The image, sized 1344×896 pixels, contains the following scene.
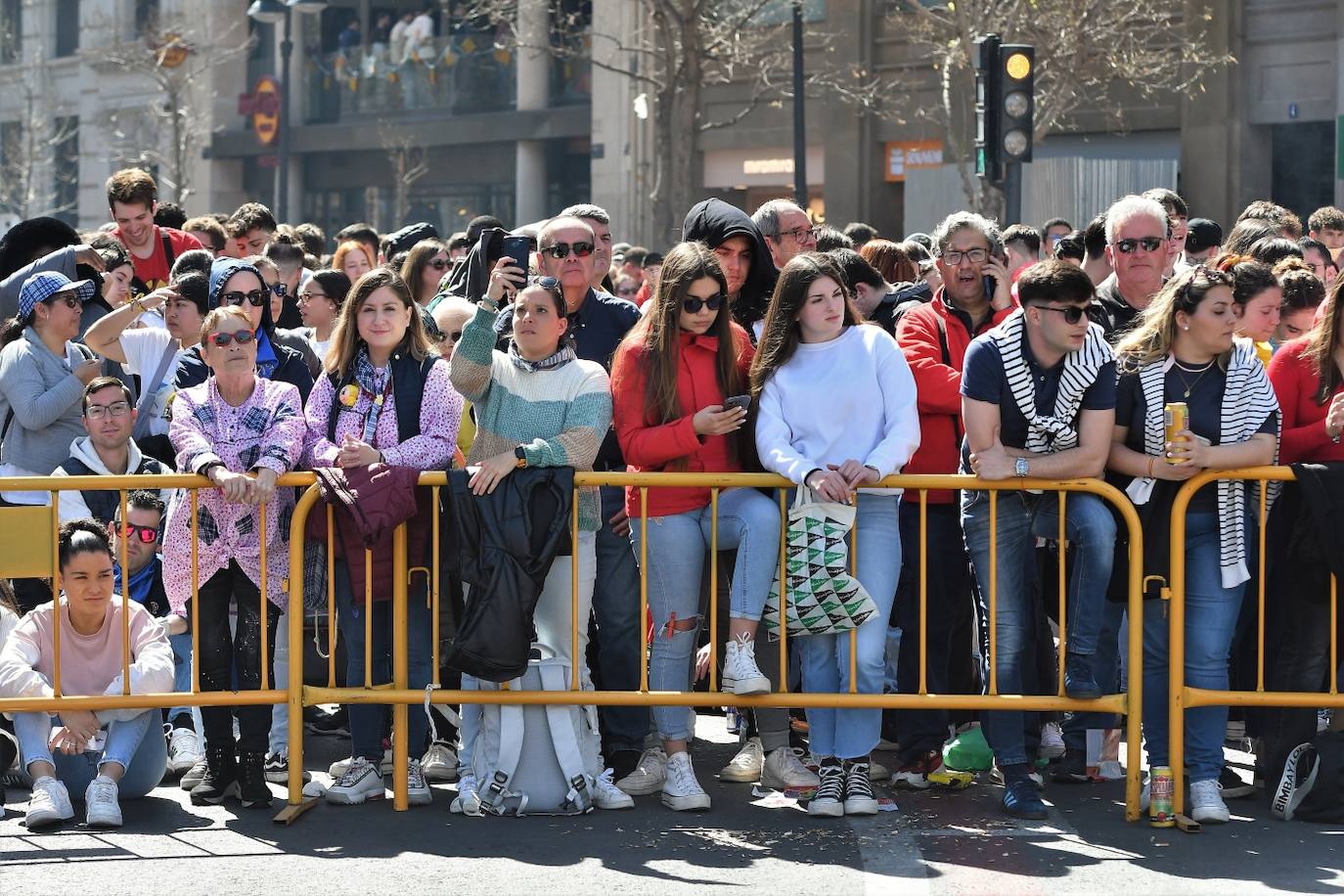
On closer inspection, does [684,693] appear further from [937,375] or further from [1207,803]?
[1207,803]

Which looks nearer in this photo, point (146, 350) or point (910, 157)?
point (146, 350)

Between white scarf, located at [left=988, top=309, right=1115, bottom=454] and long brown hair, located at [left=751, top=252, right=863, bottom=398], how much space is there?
0.60 meters

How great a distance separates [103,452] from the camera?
7.96m

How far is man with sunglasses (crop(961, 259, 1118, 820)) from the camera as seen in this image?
673cm

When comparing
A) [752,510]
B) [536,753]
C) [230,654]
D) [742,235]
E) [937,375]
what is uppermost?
[742,235]

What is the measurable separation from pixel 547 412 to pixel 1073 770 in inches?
96.3

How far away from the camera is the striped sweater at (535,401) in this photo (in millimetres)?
6977

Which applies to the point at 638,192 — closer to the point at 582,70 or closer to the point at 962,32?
the point at 582,70

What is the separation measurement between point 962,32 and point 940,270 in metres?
15.6

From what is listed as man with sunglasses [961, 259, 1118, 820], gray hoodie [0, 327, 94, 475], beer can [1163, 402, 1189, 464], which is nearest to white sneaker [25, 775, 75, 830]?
gray hoodie [0, 327, 94, 475]

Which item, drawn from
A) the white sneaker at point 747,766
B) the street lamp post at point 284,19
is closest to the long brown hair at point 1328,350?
the white sneaker at point 747,766

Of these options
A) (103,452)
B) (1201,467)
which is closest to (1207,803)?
(1201,467)

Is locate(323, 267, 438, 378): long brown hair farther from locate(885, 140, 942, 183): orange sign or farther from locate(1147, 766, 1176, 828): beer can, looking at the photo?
locate(885, 140, 942, 183): orange sign

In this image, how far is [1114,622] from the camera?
23.6 ft
